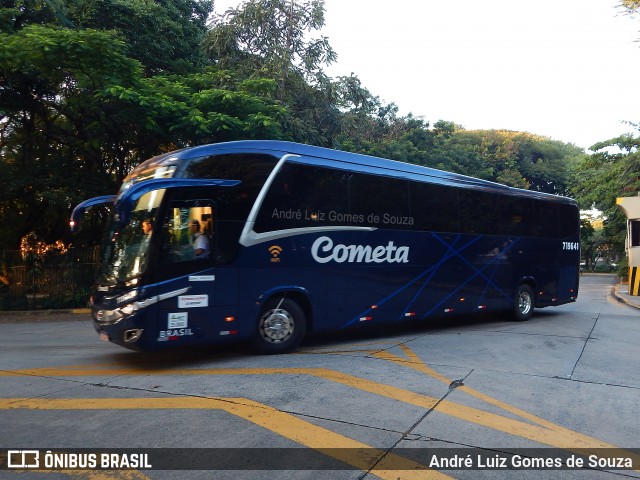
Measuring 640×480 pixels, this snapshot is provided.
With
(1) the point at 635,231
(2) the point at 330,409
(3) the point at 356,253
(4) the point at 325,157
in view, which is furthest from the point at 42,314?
(1) the point at 635,231

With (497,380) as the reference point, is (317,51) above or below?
above

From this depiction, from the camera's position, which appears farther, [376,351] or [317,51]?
[317,51]

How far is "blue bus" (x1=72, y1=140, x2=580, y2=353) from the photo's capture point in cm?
725

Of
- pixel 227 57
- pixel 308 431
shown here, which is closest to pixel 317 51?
pixel 227 57

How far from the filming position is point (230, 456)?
14.0ft

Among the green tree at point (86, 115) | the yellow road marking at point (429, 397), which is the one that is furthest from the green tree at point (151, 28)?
the yellow road marking at point (429, 397)

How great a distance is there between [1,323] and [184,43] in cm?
1122

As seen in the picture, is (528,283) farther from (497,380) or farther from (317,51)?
(317,51)

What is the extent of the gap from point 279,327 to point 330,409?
3.02 meters

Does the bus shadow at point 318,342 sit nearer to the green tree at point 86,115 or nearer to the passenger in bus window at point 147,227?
the passenger in bus window at point 147,227

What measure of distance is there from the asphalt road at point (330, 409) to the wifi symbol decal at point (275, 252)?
5.09 feet

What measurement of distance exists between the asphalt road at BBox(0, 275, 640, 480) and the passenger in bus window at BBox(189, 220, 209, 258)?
5.35 ft

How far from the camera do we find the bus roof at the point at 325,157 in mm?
7789

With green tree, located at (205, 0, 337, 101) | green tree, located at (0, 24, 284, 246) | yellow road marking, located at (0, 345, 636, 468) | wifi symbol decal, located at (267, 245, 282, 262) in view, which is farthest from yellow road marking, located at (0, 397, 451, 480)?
green tree, located at (205, 0, 337, 101)
